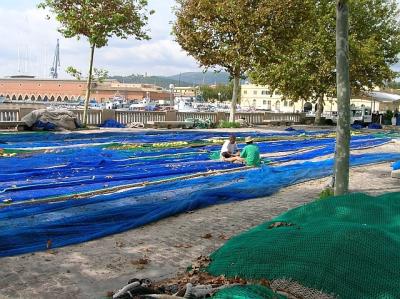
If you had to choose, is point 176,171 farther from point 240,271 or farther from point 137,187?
point 240,271

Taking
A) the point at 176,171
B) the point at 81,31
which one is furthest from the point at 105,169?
the point at 81,31

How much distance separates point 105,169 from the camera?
1225cm

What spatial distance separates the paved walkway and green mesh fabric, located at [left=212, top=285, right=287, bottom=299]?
5.39 ft

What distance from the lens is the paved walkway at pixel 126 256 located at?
512 centimetres

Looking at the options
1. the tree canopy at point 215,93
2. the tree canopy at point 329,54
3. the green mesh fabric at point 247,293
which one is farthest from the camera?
the tree canopy at point 215,93

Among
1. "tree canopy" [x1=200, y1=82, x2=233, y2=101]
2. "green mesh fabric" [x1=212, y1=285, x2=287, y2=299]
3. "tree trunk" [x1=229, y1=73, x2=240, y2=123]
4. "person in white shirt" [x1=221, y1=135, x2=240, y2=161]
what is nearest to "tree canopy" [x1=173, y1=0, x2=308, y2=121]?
"tree trunk" [x1=229, y1=73, x2=240, y2=123]

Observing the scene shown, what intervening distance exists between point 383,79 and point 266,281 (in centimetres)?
3707

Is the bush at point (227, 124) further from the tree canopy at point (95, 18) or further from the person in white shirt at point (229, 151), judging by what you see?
the person in white shirt at point (229, 151)

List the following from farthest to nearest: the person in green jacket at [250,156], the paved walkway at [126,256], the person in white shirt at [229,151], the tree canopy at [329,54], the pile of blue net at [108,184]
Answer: the tree canopy at [329,54]
the person in white shirt at [229,151]
the person in green jacket at [250,156]
the pile of blue net at [108,184]
the paved walkway at [126,256]

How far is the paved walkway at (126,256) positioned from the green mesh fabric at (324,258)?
3.31 feet

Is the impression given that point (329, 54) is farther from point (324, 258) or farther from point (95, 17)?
point (324, 258)

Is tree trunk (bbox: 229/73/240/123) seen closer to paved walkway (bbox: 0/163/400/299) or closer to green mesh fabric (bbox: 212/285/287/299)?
paved walkway (bbox: 0/163/400/299)

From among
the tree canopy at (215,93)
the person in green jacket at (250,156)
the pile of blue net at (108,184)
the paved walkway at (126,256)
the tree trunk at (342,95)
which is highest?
the tree canopy at (215,93)

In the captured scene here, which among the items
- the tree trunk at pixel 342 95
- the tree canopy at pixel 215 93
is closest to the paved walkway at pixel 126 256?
the tree trunk at pixel 342 95
